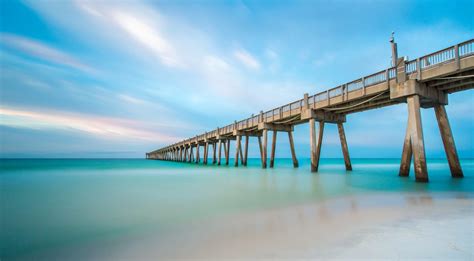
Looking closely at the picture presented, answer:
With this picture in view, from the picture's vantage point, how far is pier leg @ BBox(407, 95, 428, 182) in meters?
11.9

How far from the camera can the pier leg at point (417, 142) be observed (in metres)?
11.9

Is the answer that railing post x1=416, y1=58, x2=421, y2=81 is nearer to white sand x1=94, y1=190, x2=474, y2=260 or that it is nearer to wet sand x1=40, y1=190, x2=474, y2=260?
white sand x1=94, y1=190, x2=474, y2=260

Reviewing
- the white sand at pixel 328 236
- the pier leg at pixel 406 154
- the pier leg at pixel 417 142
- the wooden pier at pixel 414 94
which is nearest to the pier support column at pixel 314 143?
the wooden pier at pixel 414 94

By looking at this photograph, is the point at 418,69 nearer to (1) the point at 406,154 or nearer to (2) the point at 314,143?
(1) the point at 406,154

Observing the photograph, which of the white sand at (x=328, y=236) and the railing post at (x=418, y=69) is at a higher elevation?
the railing post at (x=418, y=69)

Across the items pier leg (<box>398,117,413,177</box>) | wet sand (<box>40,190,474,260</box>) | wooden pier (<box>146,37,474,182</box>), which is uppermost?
wooden pier (<box>146,37,474,182</box>)

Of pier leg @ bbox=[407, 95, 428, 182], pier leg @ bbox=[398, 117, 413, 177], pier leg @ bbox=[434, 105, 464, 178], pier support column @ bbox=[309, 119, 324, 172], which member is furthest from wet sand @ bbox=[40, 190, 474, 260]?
pier support column @ bbox=[309, 119, 324, 172]

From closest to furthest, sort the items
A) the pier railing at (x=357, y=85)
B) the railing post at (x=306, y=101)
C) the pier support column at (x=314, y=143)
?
the pier railing at (x=357, y=85), the pier support column at (x=314, y=143), the railing post at (x=306, y=101)

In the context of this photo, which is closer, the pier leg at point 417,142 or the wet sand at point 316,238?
the wet sand at point 316,238

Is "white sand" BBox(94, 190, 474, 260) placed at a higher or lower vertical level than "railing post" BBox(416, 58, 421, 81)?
lower

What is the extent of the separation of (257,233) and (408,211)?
14.0 feet

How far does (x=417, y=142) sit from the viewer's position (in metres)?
12.0

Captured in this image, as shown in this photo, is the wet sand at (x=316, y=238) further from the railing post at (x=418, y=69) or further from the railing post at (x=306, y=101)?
the railing post at (x=306, y=101)

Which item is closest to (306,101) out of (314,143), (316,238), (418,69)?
(314,143)
